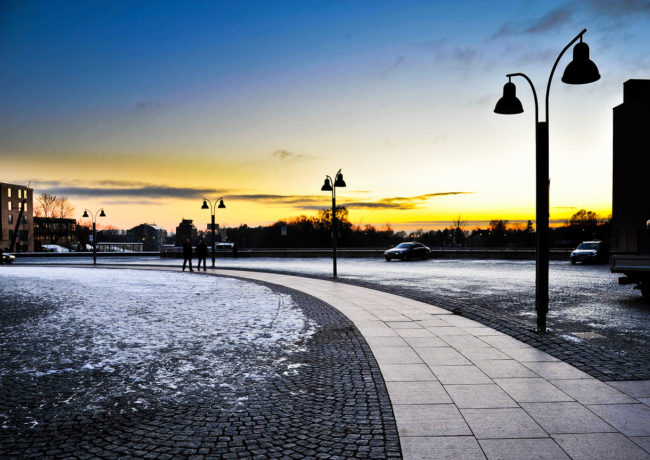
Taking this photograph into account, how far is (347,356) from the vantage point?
6863 mm

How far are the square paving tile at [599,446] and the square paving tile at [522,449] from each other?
101 millimetres

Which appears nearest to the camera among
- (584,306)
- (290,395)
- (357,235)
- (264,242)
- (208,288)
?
(290,395)

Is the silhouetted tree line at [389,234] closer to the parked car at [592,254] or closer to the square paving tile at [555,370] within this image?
the parked car at [592,254]

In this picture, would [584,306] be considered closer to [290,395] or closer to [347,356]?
[347,356]

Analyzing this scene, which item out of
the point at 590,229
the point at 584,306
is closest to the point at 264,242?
the point at 590,229

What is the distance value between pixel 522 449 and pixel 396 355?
322cm

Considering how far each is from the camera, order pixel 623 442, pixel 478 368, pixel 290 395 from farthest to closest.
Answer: pixel 478 368 → pixel 290 395 → pixel 623 442

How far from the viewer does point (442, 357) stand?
6777 mm

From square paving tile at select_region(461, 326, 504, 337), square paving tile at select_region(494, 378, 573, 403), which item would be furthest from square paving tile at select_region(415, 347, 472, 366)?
square paving tile at select_region(461, 326, 504, 337)

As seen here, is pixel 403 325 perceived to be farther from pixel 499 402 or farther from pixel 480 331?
pixel 499 402

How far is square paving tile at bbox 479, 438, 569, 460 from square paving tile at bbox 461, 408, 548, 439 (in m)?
0.10

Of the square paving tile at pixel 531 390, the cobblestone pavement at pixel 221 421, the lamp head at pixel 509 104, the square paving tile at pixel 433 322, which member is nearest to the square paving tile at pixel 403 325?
the square paving tile at pixel 433 322

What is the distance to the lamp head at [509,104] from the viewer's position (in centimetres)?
881

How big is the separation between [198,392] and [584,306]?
10.5m
